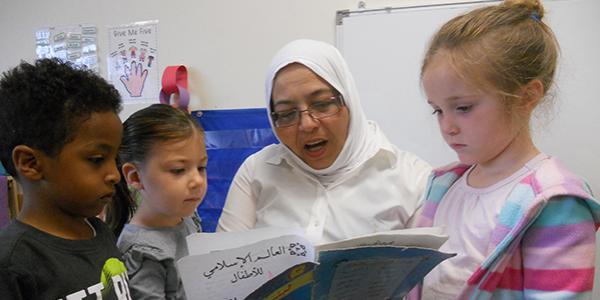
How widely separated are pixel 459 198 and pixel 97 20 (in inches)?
80.3

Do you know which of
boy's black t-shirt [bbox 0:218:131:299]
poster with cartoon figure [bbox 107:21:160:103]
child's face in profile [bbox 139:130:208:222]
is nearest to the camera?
boy's black t-shirt [bbox 0:218:131:299]

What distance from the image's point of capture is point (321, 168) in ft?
3.72

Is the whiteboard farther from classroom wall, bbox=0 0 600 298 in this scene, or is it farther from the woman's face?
the woman's face

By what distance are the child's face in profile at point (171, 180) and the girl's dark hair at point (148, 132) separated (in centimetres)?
2

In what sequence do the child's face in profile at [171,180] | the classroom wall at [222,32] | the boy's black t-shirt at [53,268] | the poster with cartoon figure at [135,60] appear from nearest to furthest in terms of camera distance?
the boy's black t-shirt at [53,268] < the child's face in profile at [171,180] < the classroom wall at [222,32] < the poster with cartoon figure at [135,60]

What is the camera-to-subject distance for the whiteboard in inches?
64.6

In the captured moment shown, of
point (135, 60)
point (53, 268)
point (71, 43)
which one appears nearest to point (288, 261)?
point (53, 268)

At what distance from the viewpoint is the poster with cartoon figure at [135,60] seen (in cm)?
216

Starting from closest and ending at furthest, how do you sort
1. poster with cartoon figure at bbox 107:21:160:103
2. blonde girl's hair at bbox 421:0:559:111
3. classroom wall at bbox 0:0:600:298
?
blonde girl's hair at bbox 421:0:559:111 < classroom wall at bbox 0:0:600:298 < poster with cartoon figure at bbox 107:21:160:103

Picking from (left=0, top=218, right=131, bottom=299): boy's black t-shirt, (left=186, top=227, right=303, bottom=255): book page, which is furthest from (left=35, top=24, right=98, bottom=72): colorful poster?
(left=186, top=227, right=303, bottom=255): book page

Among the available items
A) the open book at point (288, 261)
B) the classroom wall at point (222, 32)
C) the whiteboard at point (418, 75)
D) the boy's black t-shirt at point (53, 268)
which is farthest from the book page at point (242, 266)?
the classroom wall at point (222, 32)

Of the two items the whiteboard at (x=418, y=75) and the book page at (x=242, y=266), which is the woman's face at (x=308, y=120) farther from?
the whiteboard at (x=418, y=75)

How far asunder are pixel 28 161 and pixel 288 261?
1.45ft

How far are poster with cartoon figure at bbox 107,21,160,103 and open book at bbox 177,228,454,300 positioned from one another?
1.64 m
